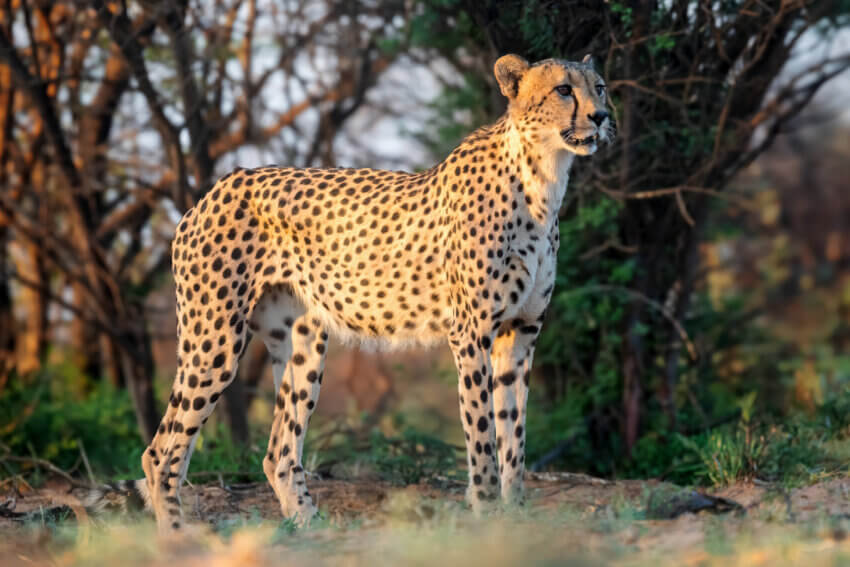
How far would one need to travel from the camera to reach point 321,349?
530 cm

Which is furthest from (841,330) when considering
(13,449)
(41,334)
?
(13,449)

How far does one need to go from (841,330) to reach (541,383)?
1271 cm

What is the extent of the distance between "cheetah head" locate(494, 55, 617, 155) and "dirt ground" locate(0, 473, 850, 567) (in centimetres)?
154

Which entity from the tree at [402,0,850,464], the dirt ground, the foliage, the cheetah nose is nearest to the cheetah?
the cheetah nose

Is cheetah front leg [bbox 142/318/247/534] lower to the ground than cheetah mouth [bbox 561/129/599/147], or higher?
lower

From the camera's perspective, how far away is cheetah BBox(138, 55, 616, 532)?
4.53m

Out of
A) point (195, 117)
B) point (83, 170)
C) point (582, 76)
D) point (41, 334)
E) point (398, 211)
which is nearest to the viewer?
point (582, 76)

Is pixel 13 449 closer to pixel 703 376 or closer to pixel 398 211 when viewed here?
pixel 398 211

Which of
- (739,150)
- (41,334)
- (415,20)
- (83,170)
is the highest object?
(415,20)

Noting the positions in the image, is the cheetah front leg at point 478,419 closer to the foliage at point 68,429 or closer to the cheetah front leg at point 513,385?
the cheetah front leg at point 513,385

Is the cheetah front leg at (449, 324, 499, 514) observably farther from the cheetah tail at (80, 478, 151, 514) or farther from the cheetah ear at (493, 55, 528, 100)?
the cheetah tail at (80, 478, 151, 514)

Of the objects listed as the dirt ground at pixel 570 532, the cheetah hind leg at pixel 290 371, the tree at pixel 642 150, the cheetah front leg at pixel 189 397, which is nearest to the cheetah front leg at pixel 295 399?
the cheetah hind leg at pixel 290 371

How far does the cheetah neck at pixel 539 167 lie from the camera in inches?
179

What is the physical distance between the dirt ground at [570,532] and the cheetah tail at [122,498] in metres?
0.14
